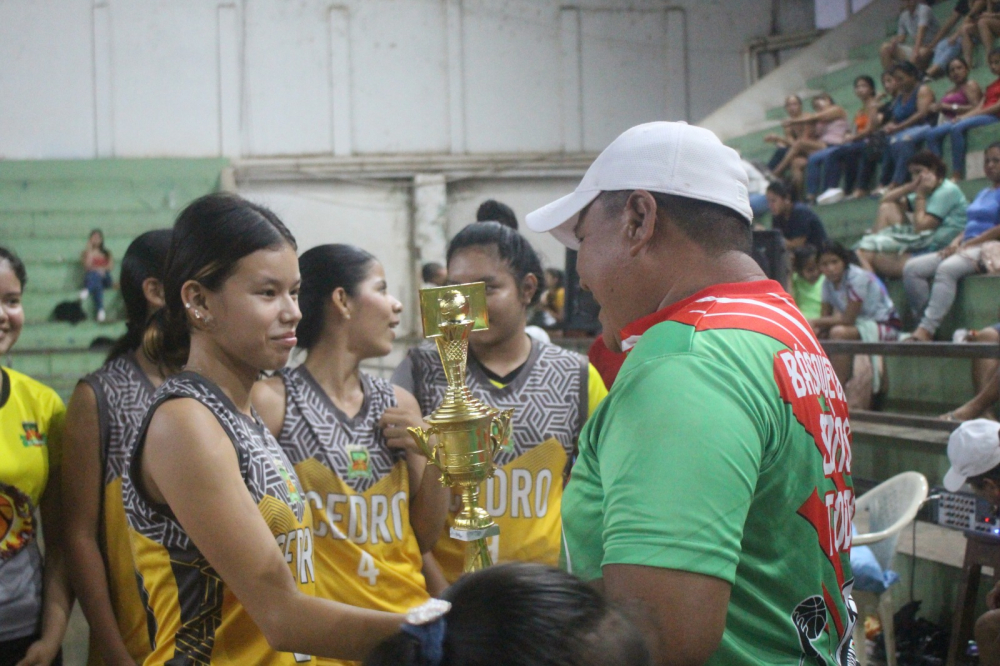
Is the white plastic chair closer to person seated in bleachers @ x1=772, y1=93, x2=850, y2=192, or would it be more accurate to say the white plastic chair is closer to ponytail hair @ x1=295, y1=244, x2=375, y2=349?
ponytail hair @ x1=295, y1=244, x2=375, y2=349

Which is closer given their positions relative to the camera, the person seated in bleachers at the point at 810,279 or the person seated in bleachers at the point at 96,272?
the person seated in bleachers at the point at 810,279

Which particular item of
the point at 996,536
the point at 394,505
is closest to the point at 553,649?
the point at 394,505

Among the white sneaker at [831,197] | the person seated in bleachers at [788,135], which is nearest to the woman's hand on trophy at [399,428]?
the white sneaker at [831,197]

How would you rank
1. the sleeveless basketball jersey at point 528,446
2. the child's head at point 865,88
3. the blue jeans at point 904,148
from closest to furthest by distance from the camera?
1. the sleeveless basketball jersey at point 528,446
2. the blue jeans at point 904,148
3. the child's head at point 865,88

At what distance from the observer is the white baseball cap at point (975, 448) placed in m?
3.36

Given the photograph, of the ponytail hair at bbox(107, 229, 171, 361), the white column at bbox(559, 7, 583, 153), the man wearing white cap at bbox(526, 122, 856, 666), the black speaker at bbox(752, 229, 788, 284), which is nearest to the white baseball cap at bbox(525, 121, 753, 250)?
the man wearing white cap at bbox(526, 122, 856, 666)

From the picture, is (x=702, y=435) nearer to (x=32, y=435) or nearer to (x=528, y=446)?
(x=528, y=446)

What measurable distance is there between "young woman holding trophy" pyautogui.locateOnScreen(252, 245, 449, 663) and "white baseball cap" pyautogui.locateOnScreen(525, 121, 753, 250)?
1019 mm

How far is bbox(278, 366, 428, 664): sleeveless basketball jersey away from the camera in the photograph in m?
1.96

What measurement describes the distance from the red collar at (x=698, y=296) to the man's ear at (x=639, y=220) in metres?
0.09

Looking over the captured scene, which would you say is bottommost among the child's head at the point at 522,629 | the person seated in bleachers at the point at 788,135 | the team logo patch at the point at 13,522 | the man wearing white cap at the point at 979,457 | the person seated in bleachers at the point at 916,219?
the man wearing white cap at the point at 979,457

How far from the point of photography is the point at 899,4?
1120 centimetres

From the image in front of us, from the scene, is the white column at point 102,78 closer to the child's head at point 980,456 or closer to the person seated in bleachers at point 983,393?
the person seated in bleachers at point 983,393

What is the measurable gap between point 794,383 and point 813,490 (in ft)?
0.44
